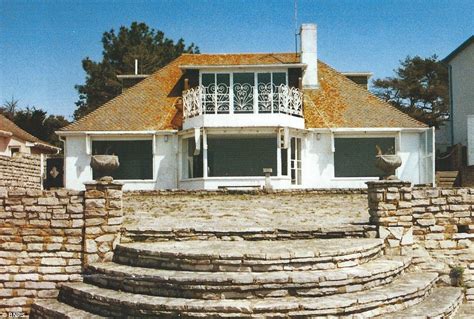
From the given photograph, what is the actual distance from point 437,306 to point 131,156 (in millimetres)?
16024

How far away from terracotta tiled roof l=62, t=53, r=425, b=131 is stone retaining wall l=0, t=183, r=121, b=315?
12.4m

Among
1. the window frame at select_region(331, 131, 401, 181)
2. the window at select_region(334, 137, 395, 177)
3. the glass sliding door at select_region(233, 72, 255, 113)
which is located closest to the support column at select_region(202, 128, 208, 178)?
the glass sliding door at select_region(233, 72, 255, 113)

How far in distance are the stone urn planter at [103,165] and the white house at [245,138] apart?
35.9 ft

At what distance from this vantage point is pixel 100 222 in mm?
9688

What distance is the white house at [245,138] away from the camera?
21219 millimetres

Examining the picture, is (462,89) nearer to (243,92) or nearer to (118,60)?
(243,92)

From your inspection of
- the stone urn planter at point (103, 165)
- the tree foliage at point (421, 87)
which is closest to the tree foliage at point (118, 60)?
the tree foliage at point (421, 87)

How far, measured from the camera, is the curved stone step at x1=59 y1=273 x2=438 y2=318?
286 inches

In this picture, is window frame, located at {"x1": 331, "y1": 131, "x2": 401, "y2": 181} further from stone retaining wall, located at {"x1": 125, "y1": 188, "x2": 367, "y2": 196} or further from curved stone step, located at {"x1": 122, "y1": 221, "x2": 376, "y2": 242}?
curved stone step, located at {"x1": 122, "y1": 221, "x2": 376, "y2": 242}

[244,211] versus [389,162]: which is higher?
[389,162]

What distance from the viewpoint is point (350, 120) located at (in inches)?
881

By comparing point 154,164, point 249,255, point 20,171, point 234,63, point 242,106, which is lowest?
point 249,255

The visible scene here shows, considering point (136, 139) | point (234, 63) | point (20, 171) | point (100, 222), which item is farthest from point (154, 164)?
point (100, 222)

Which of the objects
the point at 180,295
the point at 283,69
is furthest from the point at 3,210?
the point at 283,69
